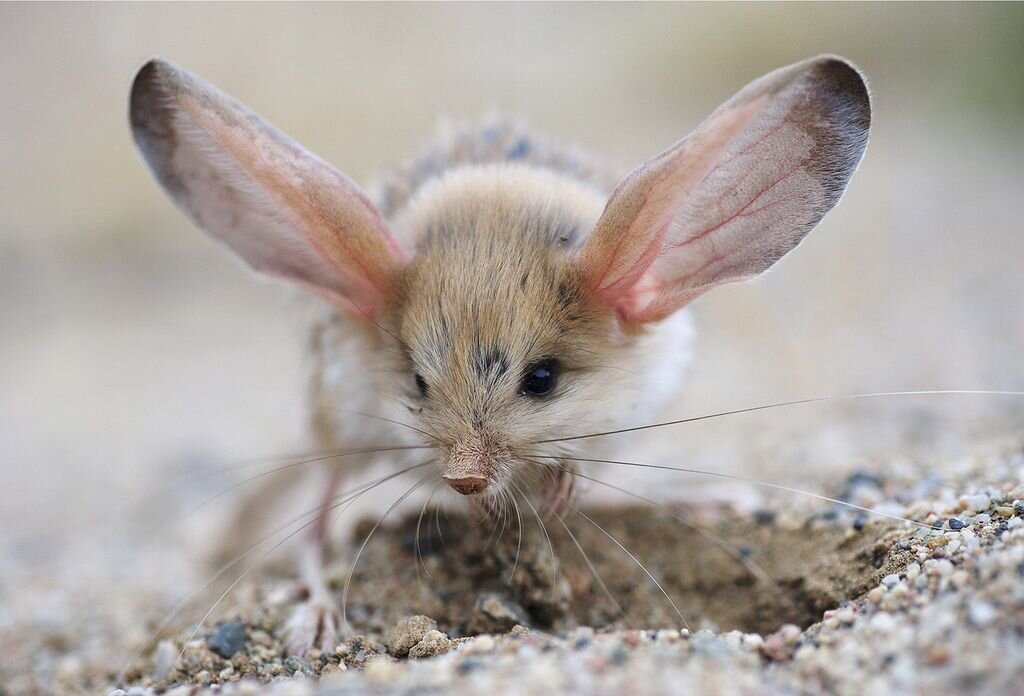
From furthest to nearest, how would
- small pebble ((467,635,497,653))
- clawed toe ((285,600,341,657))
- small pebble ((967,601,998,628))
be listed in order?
1. clawed toe ((285,600,341,657))
2. small pebble ((467,635,497,653))
3. small pebble ((967,601,998,628))

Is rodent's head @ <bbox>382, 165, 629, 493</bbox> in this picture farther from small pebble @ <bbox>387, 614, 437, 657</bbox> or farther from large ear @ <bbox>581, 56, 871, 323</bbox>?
small pebble @ <bbox>387, 614, 437, 657</bbox>

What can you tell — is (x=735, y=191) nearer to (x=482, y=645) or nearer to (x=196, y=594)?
(x=482, y=645)

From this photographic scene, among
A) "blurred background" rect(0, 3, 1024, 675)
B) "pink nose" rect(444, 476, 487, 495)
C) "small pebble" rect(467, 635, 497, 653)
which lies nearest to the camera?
"small pebble" rect(467, 635, 497, 653)

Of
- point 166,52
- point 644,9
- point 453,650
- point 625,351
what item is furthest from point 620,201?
point 644,9

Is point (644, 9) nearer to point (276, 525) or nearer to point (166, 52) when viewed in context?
point (166, 52)

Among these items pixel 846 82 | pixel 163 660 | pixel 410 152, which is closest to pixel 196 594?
pixel 163 660

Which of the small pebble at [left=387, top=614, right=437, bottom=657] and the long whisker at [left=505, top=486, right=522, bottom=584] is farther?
the long whisker at [left=505, top=486, right=522, bottom=584]

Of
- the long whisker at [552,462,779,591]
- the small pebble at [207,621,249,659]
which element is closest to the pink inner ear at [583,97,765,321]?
the long whisker at [552,462,779,591]

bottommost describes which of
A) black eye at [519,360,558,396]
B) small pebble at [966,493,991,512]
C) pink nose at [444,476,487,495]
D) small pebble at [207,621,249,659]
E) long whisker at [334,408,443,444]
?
small pebble at [207,621,249,659]
